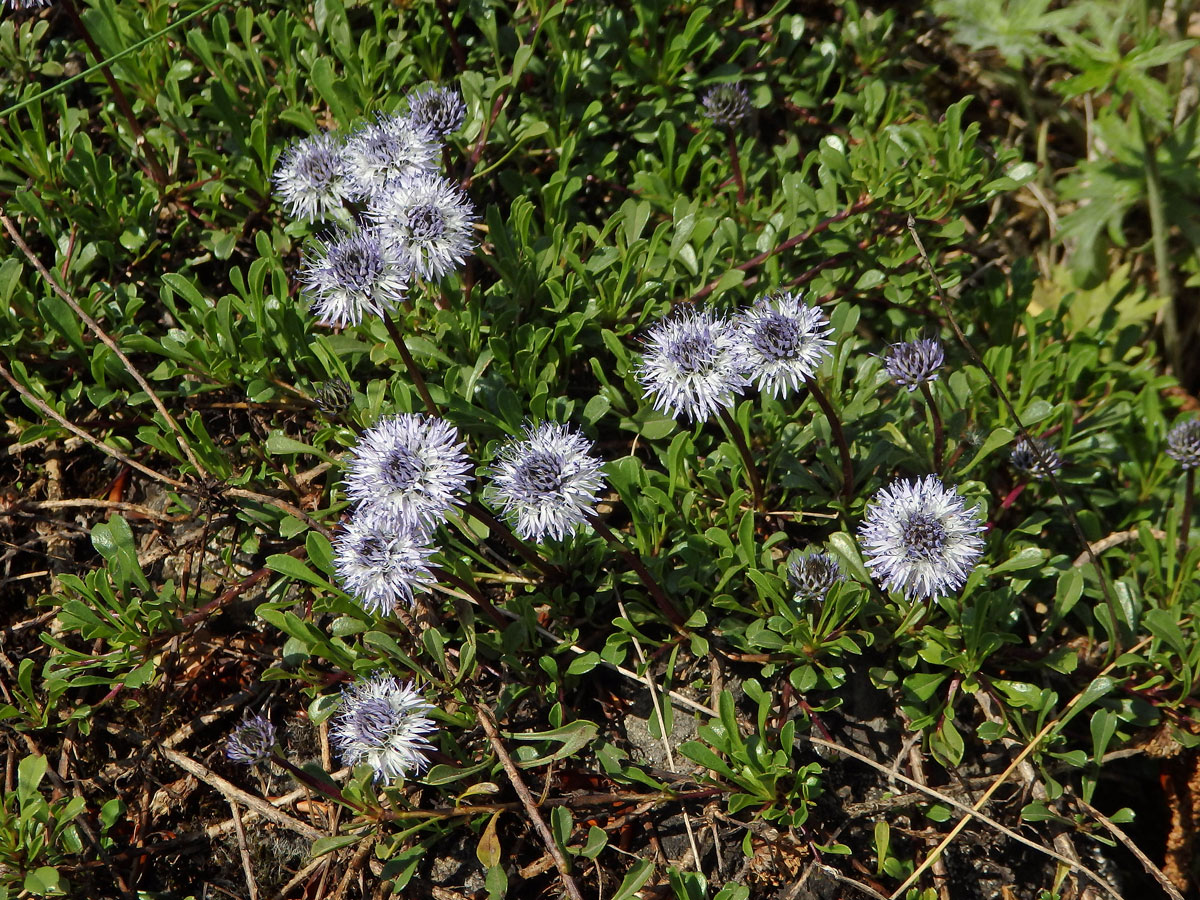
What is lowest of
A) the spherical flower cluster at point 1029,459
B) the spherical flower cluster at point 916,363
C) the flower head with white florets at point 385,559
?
the spherical flower cluster at point 1029,459

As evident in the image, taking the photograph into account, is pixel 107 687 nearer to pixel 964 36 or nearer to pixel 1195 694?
pixel 1195 694

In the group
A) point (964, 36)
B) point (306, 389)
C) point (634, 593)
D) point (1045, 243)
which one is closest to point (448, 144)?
point (306, 389)

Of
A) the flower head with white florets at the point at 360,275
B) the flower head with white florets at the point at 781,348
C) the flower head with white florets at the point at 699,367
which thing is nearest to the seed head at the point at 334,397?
the flower head with white florets at the point at 360,275

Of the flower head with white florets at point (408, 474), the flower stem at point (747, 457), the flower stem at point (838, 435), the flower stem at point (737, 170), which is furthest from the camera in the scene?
the flower stem at point (737, 170)

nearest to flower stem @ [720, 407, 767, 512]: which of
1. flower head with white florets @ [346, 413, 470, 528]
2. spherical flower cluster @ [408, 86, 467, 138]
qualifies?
flower head with white florets @ [346, 413, 470, 528]

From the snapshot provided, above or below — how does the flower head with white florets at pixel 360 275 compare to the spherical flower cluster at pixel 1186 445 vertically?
above

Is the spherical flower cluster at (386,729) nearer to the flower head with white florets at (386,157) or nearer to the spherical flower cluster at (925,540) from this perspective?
the spherical flower cluster at (925,540)

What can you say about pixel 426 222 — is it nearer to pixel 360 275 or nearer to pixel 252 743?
pixel 360 275

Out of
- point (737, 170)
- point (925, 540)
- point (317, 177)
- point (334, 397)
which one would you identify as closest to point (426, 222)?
point (317, 177)
